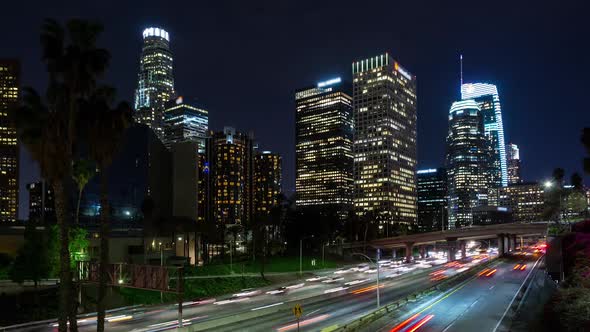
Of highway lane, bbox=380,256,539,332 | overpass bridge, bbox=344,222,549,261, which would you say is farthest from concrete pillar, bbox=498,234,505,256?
highway lane, bbox=380,256,539,332

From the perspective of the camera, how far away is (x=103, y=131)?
114 feet

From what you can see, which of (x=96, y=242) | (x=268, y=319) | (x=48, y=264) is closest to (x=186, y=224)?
(x=96, y=242)

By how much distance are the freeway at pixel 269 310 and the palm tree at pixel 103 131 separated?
1314 centimetres

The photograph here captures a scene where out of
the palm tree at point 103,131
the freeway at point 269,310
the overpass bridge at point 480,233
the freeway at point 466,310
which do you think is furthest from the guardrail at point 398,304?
the overpass bridge at point 480,233

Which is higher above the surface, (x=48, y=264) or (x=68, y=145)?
(x=68, y=145)

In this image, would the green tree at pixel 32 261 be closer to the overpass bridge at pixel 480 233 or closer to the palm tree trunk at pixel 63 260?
the palm tree trunk at pixel 63 260

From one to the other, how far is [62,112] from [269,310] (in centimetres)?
3152

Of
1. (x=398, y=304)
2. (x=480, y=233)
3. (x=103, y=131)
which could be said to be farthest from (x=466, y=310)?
(x=480, y=233)

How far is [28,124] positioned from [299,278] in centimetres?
7420

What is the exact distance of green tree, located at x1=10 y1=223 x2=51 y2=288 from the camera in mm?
55719

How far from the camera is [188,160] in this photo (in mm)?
155750

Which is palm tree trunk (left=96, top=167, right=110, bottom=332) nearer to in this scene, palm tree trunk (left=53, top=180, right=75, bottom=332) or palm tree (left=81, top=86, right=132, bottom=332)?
palm tree (left=81, top=86, right=132, bottom=332)

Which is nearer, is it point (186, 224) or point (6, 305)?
point (6, 305)

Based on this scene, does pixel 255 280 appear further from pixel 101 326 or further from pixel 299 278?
pixel 101 326
